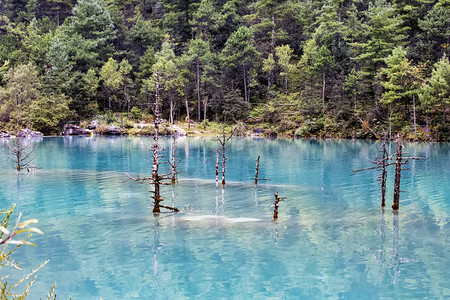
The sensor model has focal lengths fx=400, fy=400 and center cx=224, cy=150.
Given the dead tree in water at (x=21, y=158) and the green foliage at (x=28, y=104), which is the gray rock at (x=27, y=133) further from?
the dead tree in water at (x=21, y=158)

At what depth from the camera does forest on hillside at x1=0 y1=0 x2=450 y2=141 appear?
70794 millimetres

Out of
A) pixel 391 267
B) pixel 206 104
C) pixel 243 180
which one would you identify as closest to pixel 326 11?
pixel 206 104

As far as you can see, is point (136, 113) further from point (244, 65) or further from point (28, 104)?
point (244, 65)

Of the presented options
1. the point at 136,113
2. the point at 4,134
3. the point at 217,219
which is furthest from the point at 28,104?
the point at 217,219

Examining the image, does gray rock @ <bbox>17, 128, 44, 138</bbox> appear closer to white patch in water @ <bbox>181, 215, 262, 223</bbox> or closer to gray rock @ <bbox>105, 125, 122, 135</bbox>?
gray rock @ <bbox>105, 125, 122, 135</bbox>

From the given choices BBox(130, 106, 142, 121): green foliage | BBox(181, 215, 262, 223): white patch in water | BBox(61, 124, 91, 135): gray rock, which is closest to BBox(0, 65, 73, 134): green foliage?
BBox(61, 124, 91, 135): gray rock

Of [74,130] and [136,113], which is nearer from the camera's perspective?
[74,130]

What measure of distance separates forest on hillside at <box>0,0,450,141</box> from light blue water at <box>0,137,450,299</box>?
121 ft

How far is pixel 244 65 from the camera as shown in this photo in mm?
93188

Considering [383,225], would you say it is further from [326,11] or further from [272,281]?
[326,11]

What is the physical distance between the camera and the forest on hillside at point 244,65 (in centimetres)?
7079

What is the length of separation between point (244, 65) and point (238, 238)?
7772 cm

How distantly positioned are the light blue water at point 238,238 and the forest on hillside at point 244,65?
36770 millimetres

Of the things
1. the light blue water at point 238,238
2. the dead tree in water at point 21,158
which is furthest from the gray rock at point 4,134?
the light blue water at point 238,238
